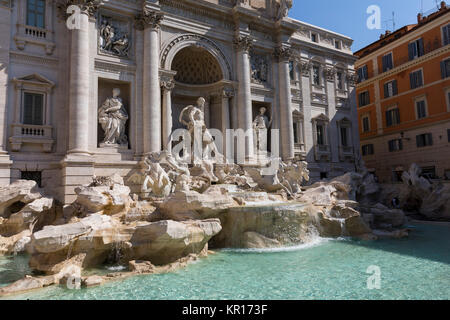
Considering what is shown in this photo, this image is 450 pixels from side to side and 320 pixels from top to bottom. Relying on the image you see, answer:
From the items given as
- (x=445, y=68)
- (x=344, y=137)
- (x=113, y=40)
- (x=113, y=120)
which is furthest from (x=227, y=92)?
(x=445, y=68)

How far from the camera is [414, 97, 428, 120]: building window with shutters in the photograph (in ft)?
71.4

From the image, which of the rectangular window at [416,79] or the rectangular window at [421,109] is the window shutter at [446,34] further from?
the rectangular window at [421,109]

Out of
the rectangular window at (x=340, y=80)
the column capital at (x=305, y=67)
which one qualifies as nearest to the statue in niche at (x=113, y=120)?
the column capital at (x=305, y=67)

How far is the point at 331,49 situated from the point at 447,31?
23.8 feet

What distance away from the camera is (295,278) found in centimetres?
608

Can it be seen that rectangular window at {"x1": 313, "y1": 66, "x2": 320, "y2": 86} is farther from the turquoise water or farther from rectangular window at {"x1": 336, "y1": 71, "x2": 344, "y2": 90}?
the turquoise water

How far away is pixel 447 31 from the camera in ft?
66.6

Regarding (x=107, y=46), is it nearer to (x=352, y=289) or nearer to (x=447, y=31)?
(x=352, y=289)

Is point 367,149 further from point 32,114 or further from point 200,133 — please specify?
point 32,114

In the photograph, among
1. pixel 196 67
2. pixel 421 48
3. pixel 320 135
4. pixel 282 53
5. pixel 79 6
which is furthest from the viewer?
pixel 421 48

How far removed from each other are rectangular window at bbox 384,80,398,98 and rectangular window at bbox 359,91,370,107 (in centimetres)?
184

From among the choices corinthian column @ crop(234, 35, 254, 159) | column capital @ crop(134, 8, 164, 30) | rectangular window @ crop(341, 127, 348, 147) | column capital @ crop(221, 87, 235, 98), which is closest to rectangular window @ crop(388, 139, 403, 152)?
rectangular window @ crop(341, 127, 348, 147)

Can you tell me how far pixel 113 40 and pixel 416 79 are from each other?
20.6 metres

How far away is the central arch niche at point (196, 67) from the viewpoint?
53.5 feet
